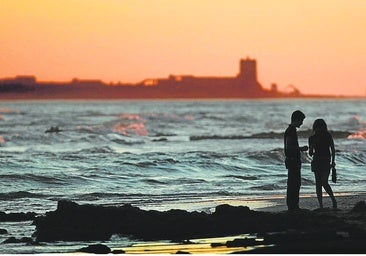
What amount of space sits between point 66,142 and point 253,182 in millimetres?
29781

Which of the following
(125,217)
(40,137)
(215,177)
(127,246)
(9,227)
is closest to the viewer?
(127,246)

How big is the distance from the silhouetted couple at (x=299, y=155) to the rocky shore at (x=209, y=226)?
86 centimetres

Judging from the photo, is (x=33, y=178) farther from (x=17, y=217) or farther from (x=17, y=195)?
(x=17, y=217)

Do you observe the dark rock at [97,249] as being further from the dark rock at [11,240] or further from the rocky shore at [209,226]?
the dark rock at [11,240]

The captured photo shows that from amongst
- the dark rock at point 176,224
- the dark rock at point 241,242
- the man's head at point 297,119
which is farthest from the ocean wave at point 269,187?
the dark rock at point 241,242

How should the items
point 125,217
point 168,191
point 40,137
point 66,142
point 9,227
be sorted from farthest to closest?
point 40,137 < point 66,142 < point 168,191 < point 9,227 < point 125,217

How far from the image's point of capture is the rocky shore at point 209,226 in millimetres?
12180

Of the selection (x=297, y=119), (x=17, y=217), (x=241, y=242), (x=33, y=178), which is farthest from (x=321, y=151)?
(x=33, y=178)

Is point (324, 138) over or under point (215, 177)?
over

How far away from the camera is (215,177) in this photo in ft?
86.5

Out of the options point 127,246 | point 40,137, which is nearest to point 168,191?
point 127,246

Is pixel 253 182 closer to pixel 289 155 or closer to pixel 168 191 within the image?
pixel 168 191

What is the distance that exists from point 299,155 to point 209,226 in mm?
2660

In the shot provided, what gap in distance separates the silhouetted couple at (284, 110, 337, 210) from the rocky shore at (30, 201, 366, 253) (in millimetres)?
862
